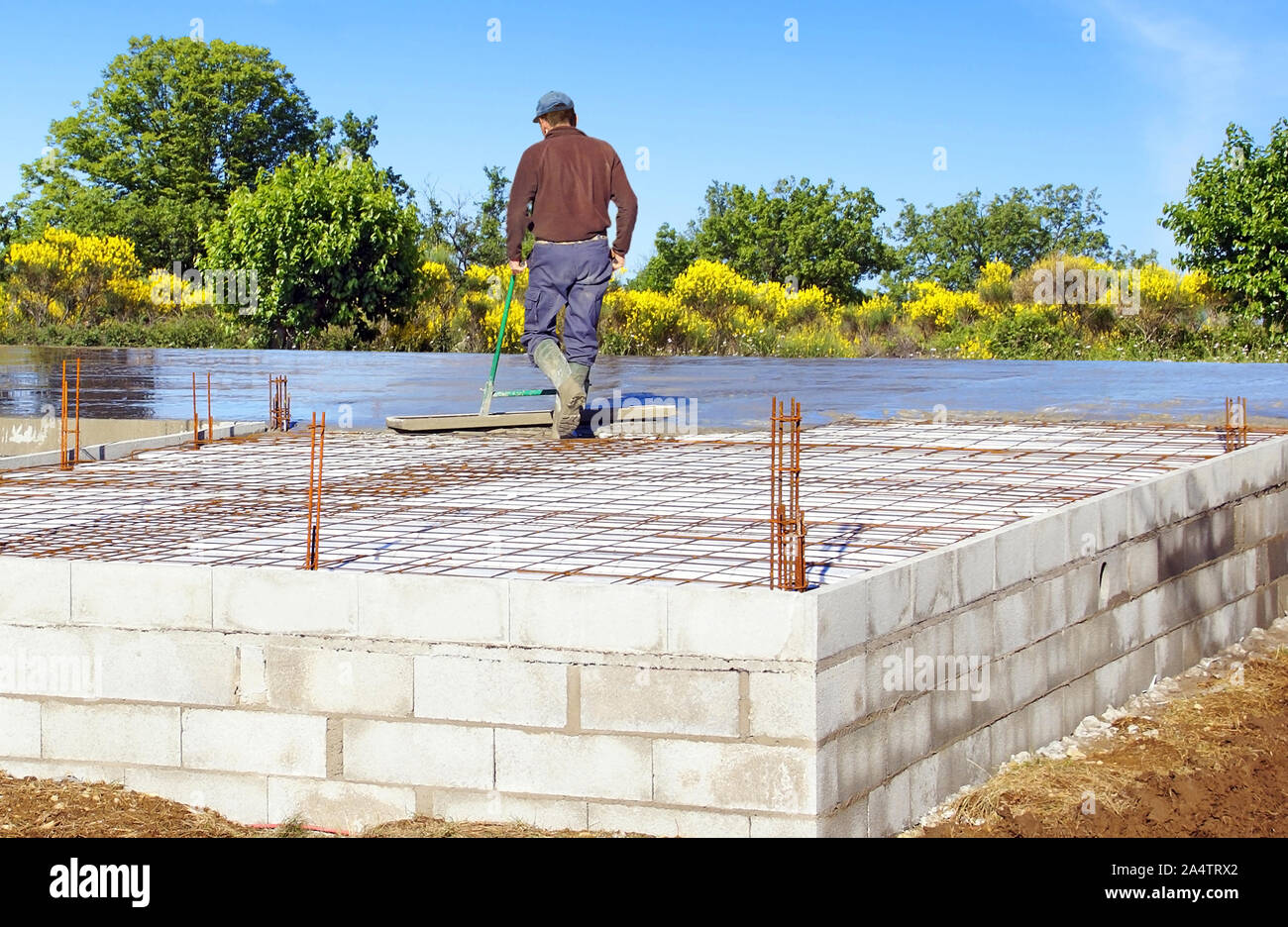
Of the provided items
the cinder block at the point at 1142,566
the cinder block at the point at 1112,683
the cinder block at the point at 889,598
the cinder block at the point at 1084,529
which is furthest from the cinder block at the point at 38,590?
the cinder block at the point at 1142,566

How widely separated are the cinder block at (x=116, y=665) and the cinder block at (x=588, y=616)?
1197 mm

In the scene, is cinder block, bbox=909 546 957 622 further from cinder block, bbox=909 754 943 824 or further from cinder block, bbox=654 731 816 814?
cinder block, bbox=654 731 816 814

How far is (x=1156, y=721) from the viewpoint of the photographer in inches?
281

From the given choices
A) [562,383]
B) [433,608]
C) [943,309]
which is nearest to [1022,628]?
[433,608]

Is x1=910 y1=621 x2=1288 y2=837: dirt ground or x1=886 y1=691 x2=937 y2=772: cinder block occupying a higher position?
x1=886 y1=691 x2=937 y2=772: cinder block

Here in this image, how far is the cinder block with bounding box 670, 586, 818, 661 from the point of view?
496cm

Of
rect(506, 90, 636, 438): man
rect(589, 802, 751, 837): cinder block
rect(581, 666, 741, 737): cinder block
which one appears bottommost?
rect(589, 802, 751, 837): cinder block

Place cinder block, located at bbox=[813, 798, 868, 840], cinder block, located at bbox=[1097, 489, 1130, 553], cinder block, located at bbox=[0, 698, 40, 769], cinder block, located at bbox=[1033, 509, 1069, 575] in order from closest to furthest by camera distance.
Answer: cinder block, located at bbox=[813, 798, 868, 840] < cinder block, located at bbox=[0, 698, 40, 769] < cinder block, located at bbox=[1033, 509, 1069, 575] < cinder block, located at bbox=[1097, 489, 1130, 553]

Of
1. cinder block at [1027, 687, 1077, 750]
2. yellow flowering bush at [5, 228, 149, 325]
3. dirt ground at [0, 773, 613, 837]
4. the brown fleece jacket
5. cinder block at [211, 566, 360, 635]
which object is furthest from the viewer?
yellow flowering bush at [5, 228, 149, 325]

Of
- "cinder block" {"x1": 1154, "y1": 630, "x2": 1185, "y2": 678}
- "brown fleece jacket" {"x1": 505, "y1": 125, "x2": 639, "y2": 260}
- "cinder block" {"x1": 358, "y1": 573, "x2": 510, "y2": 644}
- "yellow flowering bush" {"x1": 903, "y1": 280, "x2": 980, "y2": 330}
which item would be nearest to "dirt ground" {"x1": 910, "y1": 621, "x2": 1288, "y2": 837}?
"cinder block" {"x1": 1154, "y1": 630, "x2": 1185, "y2": 678}

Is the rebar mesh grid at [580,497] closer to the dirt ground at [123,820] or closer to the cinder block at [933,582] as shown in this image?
the cinder block at [933,582]

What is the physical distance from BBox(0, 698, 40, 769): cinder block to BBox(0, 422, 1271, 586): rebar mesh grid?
743mm

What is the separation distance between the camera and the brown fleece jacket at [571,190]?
9.73m

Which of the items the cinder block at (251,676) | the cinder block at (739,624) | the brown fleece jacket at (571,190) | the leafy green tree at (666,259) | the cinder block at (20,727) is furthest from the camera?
the leafy green tree at (666,259)
